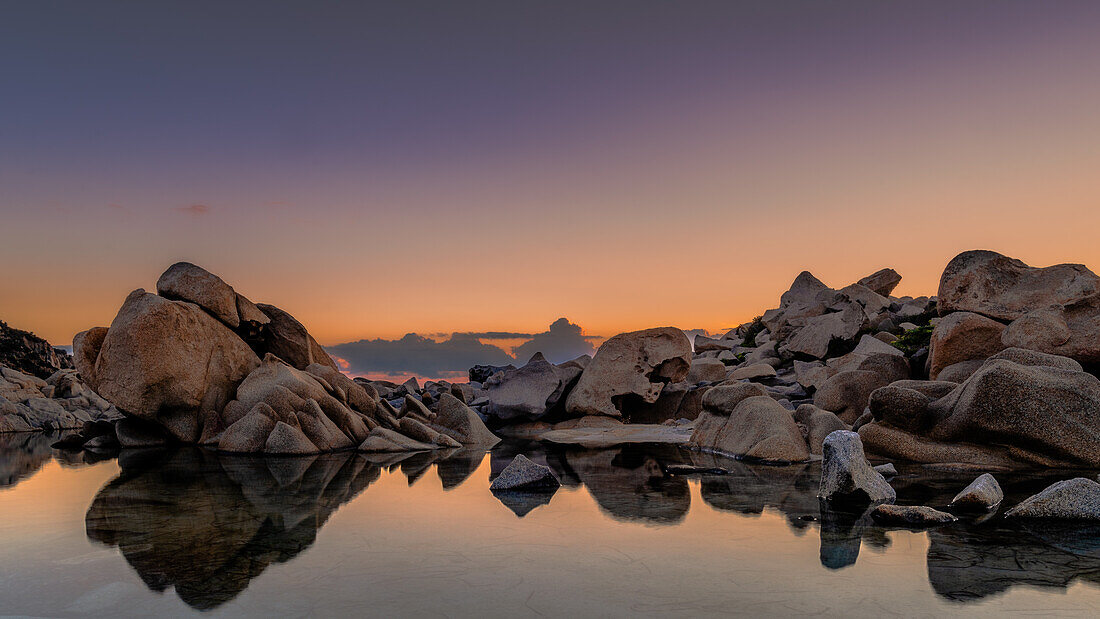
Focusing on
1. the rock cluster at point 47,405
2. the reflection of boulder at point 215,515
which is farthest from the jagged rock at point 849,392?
the rock cluster at point 47,405

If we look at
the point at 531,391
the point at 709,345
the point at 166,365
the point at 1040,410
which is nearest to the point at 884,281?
the point at 709,345

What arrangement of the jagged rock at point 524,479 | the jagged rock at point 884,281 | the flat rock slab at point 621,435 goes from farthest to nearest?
the jagged rock at point 884,281 < the flat rock slab at point 621,435 < the jagged rock at point 524,479

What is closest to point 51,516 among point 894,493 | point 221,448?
point 221,448

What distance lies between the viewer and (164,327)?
1464cm

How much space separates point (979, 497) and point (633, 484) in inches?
160

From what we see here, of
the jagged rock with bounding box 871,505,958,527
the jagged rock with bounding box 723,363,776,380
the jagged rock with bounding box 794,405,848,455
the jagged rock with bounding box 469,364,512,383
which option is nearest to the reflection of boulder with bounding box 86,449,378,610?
the jagged rock with bounding box 871,505,958,527

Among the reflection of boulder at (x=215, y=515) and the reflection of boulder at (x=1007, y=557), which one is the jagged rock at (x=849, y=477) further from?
the reflection of boulder at (x=215, y=515)

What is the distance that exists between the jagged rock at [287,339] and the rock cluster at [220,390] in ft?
2.99

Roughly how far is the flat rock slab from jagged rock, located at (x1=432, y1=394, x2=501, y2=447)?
193 cm

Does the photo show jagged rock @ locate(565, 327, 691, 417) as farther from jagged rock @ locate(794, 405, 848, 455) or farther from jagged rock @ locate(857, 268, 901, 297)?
jagged rock @ locate(857, 268, 901, 297)

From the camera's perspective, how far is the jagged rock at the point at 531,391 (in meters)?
21.9

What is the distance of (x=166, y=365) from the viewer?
14578 mm

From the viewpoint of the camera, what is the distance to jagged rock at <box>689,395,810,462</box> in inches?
472

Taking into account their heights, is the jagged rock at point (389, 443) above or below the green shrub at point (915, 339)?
below
